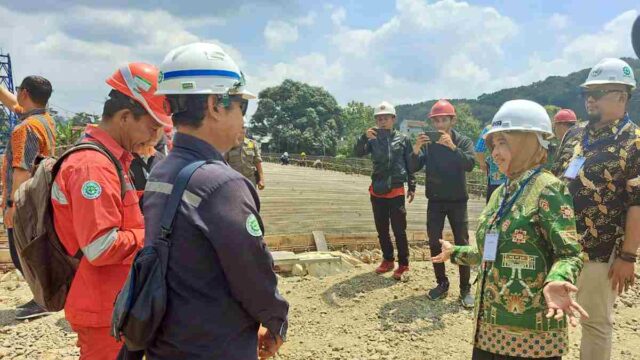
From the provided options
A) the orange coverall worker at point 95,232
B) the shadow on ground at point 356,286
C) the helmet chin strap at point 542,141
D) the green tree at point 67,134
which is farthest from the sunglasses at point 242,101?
the green tree at point 67,134

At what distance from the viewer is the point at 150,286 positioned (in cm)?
138

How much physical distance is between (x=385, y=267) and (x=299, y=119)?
38.2 meters

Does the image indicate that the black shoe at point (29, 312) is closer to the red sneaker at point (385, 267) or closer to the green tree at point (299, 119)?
the red sneaker at point (385, 267)

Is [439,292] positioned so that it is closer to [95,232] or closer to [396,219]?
[396,219]

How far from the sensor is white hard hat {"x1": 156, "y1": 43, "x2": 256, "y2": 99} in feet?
4.98

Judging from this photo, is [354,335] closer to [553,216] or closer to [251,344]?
[553,216]

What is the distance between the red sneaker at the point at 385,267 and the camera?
583 centimetres

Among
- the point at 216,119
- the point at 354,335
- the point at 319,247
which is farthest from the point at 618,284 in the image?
the point at 319,247

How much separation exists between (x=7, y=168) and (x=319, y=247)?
3.99 m

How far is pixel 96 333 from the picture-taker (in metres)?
2.02

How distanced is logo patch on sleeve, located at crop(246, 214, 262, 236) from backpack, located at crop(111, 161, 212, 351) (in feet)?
0.72

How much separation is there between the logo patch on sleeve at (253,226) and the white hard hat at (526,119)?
1440 millimetres

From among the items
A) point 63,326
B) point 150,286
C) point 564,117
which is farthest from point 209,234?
point 564,117

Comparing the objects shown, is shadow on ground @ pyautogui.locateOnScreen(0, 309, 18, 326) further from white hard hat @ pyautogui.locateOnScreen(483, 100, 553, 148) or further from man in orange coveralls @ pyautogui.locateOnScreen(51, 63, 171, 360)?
white hard hat @ pyautogui.locateOnScreen(483, 100, 553, 148)
